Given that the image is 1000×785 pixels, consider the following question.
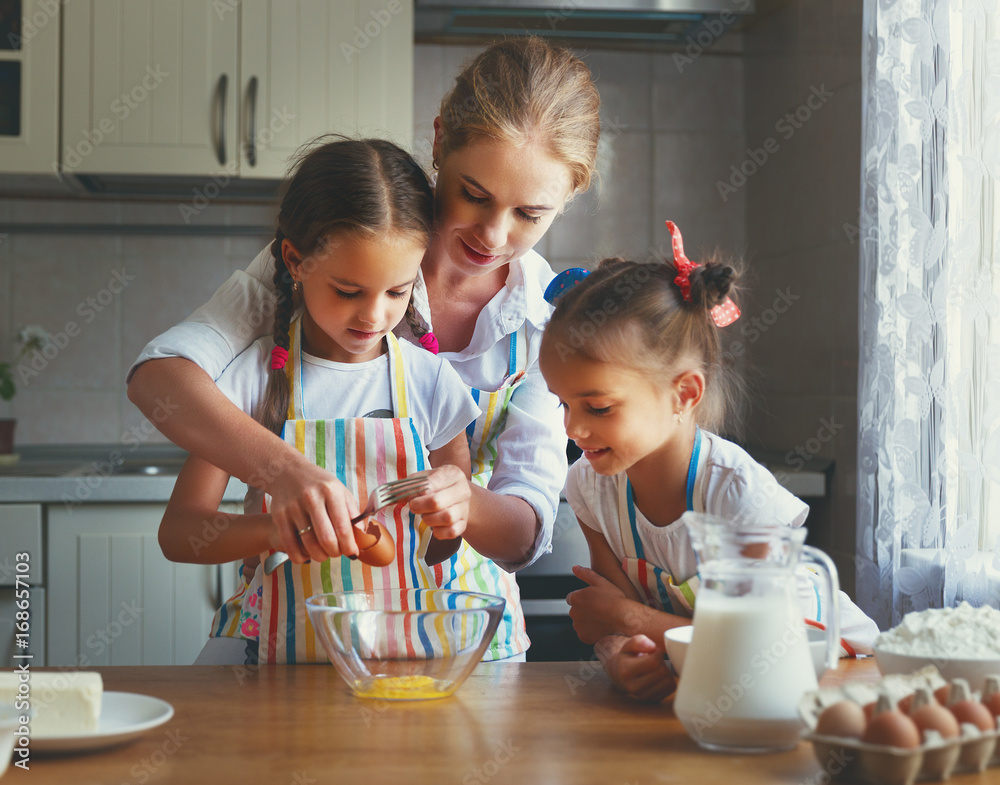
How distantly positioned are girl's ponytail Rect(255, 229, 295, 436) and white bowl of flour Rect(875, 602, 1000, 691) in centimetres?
70

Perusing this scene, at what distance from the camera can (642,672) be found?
862 mm

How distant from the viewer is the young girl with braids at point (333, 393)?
109 centimetres

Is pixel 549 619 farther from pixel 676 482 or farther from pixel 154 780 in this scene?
pixel 154 780

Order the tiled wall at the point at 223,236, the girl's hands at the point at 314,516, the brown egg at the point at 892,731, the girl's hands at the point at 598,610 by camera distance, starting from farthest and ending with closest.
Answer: the tiled wall at the point at 223,236
the girl's hands at the point at 598,610
the girl's hands at the point at 314,516
the brown egg at the point at 892,731

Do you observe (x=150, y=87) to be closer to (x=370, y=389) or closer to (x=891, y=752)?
(x=370, y=389)

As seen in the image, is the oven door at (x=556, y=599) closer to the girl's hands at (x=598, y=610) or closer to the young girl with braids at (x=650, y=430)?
the young girl with braids at (x=650, y=430)

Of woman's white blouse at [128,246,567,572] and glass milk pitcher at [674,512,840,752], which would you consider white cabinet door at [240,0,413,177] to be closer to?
woman's white blouse at [128,246,567,572]

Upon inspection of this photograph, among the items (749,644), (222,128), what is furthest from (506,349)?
(222,128)

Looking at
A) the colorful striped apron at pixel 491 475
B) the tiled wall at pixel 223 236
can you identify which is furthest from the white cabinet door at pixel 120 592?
the colorful striped apron at pixel 491 475

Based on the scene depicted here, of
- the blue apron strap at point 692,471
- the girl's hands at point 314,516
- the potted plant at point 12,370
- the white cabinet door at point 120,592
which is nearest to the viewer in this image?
the girl's hands at point 314,516

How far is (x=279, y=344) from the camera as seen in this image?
1.20m

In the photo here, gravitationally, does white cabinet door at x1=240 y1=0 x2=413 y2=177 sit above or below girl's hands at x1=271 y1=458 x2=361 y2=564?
above

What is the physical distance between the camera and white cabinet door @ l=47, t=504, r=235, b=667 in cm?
201

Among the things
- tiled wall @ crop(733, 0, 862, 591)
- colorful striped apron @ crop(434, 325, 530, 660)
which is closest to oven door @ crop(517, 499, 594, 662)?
tiled wall @ crop(733, 0, 862, 591)
